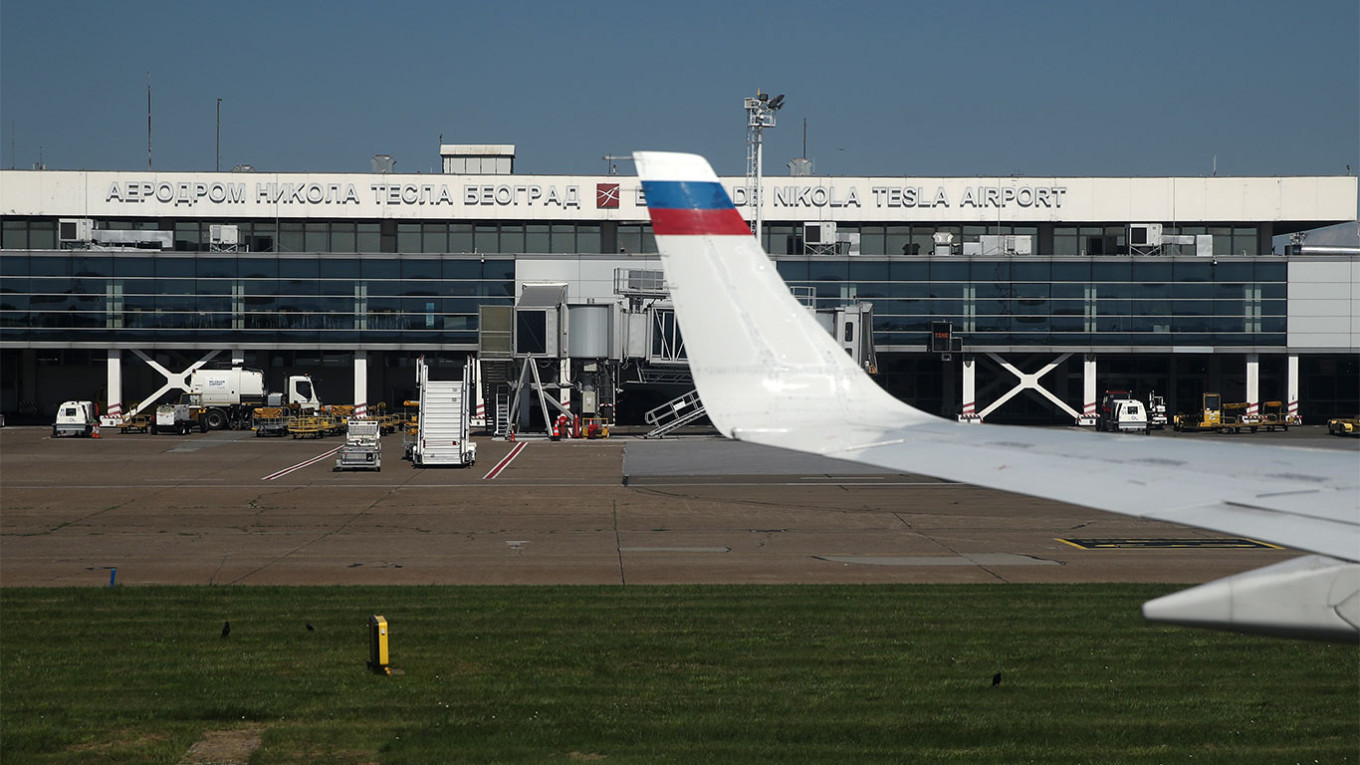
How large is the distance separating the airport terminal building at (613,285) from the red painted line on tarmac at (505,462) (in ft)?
24.4

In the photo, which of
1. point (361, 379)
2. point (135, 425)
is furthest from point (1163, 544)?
point (135, 425)

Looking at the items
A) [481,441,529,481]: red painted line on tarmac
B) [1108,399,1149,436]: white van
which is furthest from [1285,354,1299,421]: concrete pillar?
[481,441,529,481]: red painted line on tarmac

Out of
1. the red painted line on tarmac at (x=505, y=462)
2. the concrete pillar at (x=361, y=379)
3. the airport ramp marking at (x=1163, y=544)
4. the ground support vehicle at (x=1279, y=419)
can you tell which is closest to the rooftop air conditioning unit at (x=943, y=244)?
the ground support vehicle at (x=1279, y=419)

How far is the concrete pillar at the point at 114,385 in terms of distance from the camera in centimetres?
7788

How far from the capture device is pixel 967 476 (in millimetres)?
7691

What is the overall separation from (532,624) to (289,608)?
4.65 metres

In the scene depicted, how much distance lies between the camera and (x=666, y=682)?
52.5 feet

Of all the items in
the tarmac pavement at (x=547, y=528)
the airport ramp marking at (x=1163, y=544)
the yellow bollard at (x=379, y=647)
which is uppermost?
the yellow bollard at (x=379, y=647)

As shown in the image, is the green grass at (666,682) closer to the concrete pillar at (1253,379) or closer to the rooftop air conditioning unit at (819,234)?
the rooftop air conditioning unit at (819,234)

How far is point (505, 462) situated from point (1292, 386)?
55292mm

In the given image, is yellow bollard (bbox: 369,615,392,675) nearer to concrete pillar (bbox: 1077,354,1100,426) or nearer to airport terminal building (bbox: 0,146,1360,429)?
airport terminal building (bbox: 0,146,1360,429)

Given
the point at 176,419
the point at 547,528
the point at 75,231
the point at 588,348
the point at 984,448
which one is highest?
the point at 75,231

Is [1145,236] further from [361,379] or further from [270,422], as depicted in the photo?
[270,422]

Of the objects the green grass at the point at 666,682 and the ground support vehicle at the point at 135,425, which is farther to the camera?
the ground support vehicle at the point at 135,425
